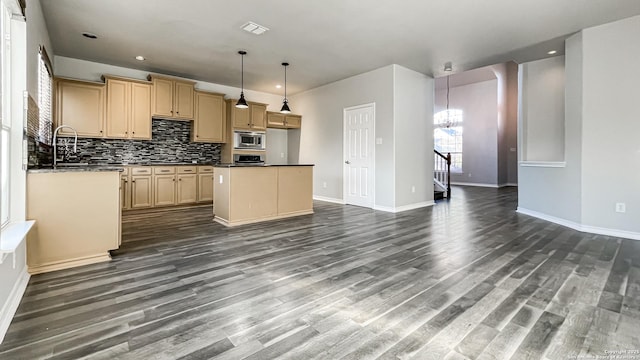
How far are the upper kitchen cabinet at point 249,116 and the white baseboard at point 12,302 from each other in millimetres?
4846

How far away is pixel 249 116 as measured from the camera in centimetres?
692

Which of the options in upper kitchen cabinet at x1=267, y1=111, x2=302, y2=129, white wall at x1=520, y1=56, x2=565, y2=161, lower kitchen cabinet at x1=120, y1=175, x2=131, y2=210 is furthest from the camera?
upper kitchen cabinet at x1=267, y1=111, x2=302, y2=129

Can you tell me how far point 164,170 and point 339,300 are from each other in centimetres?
502

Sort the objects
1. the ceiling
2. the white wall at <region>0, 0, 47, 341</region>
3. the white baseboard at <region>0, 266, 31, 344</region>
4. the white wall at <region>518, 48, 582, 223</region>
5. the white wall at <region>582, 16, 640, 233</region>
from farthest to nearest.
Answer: the white wall at <region>518, 48, 582, 223</region> < the white wall at <region>582, 16, 640, 233</region> < the ceiling < the white wall at <region>0, 0, 47, 341</region> < the white baseboard at <region>0, 266, 31, 344</region>

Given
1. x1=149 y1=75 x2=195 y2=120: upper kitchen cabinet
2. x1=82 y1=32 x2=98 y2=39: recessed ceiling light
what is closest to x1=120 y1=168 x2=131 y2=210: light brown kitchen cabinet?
x1=149 y1=75 x2=195 y2=120: upper kitchen cabinet

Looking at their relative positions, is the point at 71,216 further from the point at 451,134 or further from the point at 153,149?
the point at 451,134

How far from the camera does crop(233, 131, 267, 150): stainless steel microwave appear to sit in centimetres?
677

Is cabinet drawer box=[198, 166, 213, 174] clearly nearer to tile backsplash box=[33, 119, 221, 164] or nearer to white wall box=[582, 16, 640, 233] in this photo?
tile backsplash box=[33, 119, 221, 164]

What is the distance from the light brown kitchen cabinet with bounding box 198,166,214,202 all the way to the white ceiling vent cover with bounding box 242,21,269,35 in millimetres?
3258

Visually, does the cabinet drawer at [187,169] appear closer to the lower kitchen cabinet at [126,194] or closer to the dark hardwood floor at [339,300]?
the lower kitchen cabinet at [126,194]

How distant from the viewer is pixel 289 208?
5.15 m

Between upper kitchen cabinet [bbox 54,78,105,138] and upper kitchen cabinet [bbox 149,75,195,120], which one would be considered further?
upper kitchen cabinet [bbox 149,75,195,120]

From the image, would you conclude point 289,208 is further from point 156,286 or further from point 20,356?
point 20,356

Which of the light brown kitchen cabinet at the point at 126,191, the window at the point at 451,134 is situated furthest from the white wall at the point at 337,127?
the window at the point at 451,134
